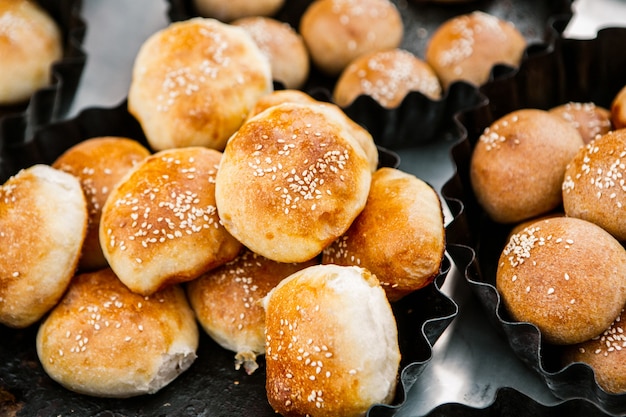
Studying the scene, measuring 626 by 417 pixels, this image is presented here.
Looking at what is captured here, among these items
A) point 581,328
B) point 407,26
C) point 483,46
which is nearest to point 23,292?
point 581,328

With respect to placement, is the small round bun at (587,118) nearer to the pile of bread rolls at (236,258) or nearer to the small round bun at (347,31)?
the pile of bread rolls at (236,258)

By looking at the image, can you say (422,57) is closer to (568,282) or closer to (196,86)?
(196,86)

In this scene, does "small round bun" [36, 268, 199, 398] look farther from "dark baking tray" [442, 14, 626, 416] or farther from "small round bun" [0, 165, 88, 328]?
"dark baking tray" [442, 14, 626, 416]

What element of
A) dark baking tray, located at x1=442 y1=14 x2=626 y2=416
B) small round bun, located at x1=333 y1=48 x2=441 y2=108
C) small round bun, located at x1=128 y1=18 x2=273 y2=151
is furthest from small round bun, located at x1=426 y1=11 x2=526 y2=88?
small round bun, located at x1=128 y1=18 x2=273 y2=151

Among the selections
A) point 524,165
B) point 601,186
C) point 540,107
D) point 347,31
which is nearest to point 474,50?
point 540,107

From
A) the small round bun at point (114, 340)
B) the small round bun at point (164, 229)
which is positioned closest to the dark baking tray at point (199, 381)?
the small round bun at point (114, 340)

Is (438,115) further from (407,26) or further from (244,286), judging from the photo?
(244,286)
